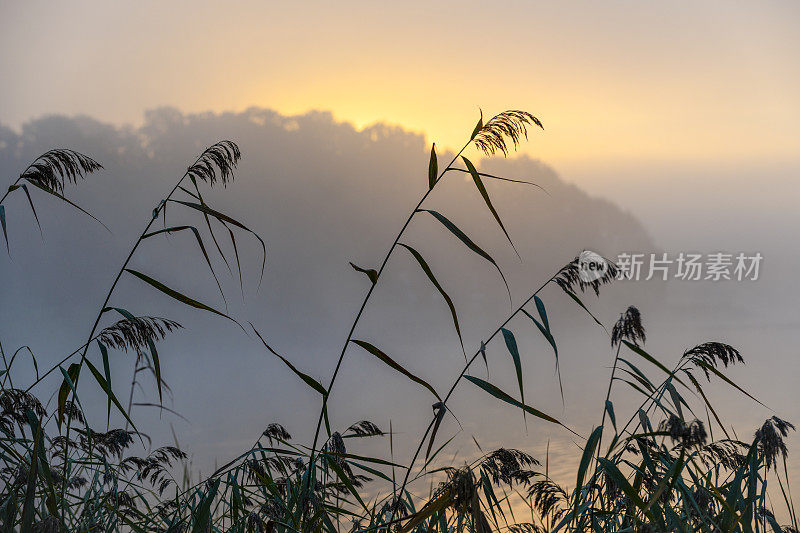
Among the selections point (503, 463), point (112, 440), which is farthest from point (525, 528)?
point (112, 440)

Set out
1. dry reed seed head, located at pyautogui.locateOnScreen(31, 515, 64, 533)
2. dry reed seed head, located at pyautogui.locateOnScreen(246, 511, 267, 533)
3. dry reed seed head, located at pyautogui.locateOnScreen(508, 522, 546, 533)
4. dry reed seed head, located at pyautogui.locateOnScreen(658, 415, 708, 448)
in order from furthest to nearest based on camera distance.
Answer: dry reed seed head, located at pyautogui.locateOnScreen(508, 522, 546, 533), dry reed seed head, located at pyautogui.locateOnScreen(246, 511, 267, 533), dry reed seed head, located at pyautogui.locateOnScreen(658, 415, 708, 448), dry reed seed head, located at pyautogui.locateOnScreen(31, 515, 64, 533)

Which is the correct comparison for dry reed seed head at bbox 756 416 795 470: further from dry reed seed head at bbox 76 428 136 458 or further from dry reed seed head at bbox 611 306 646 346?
dry reed seed head at bbox 76 428 136 458

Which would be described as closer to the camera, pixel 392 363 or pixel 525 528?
pixel 392 363

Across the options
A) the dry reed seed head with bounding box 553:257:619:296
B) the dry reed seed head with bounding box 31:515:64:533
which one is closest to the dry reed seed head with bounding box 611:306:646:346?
the dry reed seed head with bounding box 553:257:619:296

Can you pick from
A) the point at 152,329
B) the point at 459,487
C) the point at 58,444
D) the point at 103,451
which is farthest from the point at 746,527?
the point at 58,444

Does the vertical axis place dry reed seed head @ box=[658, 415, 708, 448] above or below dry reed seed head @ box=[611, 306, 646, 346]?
below

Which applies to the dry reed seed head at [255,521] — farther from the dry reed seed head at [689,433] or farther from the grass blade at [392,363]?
the dry reed seed head at [689,433]

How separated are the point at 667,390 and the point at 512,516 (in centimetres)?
97

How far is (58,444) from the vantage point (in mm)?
3129

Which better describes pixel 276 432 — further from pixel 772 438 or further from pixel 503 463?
pixel 772 438
